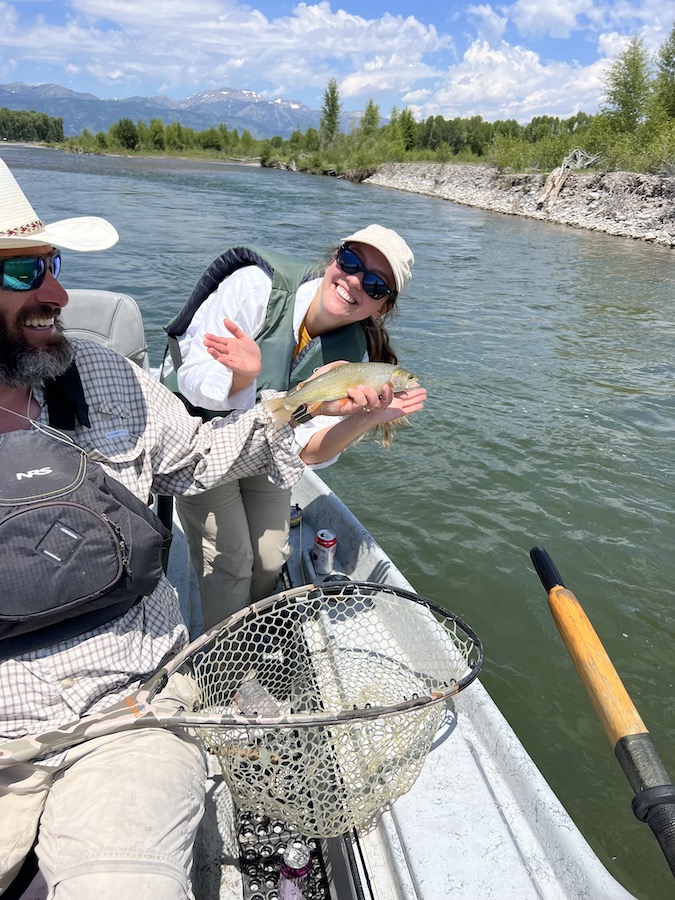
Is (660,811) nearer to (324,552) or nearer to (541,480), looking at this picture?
(324,552)

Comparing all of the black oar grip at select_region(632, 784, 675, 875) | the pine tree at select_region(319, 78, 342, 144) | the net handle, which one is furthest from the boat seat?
the pine tree at select_region(319, 78, 342, 144)

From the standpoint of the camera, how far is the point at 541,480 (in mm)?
6859

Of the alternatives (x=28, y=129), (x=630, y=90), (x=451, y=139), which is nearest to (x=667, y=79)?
(x=630, y=90)

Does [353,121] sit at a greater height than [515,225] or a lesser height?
greater

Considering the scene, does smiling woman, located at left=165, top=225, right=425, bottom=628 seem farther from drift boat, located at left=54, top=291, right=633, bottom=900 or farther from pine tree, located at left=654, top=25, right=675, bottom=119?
pine tree, located at left=654, top=25, right=675, bottom=119

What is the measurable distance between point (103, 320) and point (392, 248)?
1495 millimetres

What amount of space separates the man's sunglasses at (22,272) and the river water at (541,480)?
219 cm

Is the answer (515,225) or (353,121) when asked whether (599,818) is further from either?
(353,121)

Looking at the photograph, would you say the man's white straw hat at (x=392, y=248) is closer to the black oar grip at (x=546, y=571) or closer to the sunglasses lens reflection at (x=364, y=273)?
the sunglasses lens reflection at (x=364, y=273)

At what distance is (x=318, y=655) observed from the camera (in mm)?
2627

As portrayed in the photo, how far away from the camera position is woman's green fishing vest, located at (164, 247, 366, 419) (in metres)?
2.77

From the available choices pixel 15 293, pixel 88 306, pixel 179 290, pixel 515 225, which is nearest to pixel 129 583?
pixel 15 293

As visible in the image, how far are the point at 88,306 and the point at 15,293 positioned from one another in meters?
1.35

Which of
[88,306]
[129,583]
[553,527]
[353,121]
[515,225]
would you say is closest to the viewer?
[129,583]
